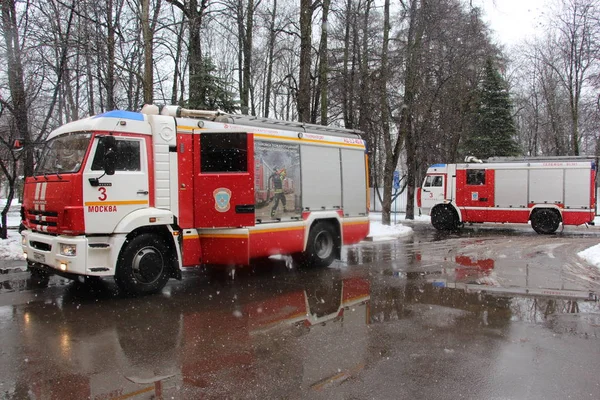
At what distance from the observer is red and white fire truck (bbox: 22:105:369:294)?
7.00 m

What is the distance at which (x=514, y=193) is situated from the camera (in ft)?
63.3

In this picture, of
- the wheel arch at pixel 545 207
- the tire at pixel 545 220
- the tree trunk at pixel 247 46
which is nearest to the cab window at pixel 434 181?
the wheel arch at pixel 545 207

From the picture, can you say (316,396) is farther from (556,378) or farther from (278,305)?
(278,305)

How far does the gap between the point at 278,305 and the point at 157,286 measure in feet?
6.89

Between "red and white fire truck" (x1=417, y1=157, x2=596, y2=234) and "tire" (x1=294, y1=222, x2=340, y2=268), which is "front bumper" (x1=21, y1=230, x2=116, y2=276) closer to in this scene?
"tire" (x1=294, y1=222, x2=340, y2=268)

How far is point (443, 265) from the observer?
10656 mm

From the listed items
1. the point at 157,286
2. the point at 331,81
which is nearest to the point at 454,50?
the point at 331,81

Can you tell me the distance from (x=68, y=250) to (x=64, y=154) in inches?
62.8

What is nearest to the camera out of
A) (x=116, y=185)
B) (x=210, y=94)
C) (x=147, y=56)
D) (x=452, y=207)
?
(x=116, y=185)

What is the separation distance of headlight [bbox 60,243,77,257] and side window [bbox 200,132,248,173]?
95.0 inches

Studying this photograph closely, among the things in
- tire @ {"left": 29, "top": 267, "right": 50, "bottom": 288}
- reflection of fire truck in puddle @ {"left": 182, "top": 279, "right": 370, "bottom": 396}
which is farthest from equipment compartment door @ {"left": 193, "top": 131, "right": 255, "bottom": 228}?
tire @ {"left": 29, "top": 267, "right": 50, "bottom": 288}

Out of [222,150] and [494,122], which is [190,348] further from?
[494,122]

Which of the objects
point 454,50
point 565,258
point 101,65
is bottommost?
point 565,258

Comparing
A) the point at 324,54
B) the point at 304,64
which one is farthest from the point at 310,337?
the point at 324,54
